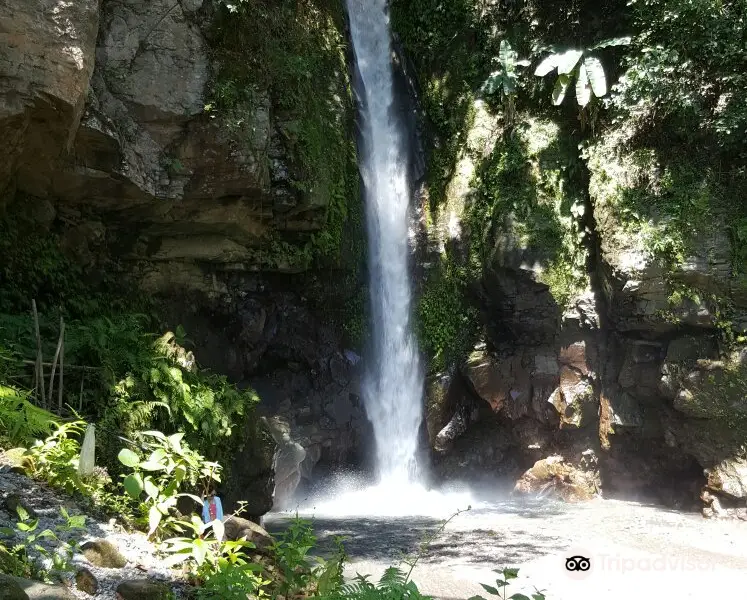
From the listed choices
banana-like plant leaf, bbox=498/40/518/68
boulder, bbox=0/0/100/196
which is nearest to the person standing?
boulder, bbox=0/0/100/196

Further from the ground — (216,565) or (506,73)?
(506,73)

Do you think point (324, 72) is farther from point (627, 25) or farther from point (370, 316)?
point (627, 25)

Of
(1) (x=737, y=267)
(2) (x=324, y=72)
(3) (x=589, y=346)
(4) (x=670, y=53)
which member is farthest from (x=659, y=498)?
(2) (x=324, y=72)

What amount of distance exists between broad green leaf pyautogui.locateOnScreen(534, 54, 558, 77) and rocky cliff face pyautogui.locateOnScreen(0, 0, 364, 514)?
4062 millimetres

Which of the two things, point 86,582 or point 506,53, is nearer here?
point 86,582

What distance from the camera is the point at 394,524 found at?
9.20 metres

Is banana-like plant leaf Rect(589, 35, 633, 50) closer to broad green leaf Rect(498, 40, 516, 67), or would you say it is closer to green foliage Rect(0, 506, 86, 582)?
broad green leaf Rect(498, 40, 516, 67)

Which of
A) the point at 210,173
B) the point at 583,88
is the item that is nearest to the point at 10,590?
the point at 210,173

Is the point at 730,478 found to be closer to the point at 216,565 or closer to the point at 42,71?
the point at 216,565

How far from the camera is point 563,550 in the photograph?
297 inches

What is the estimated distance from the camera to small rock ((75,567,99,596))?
311 centimetres

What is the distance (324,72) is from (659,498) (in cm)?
1062

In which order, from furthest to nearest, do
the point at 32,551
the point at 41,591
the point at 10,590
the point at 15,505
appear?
the point at 15,505 → the point at 32,551 → the point at 41,591 → the point at 10,590

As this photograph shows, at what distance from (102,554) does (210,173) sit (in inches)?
267
